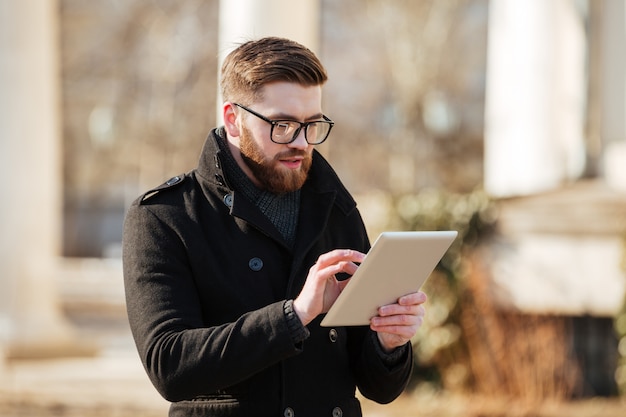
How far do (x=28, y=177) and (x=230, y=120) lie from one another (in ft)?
29.1

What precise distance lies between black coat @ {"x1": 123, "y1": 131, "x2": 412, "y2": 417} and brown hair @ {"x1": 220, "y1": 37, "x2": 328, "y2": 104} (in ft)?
0.60

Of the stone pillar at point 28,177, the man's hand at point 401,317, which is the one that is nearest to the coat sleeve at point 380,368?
the man's hand at point 401,317

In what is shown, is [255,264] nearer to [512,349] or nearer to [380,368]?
[380,368]

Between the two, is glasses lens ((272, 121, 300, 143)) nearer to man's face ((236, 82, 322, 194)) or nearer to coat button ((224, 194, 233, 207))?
man's face ((236, 82, 322, 194))

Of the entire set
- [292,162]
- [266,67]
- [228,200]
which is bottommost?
[228,200]

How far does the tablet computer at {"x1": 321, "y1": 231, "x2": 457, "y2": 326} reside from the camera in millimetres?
2721

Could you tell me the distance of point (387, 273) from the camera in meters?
→ 2.81

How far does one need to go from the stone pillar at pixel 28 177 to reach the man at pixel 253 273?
8.73 metres

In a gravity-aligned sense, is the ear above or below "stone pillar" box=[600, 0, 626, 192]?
below

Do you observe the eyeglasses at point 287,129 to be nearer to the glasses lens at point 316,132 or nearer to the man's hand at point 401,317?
the glasses lens at point 316,132

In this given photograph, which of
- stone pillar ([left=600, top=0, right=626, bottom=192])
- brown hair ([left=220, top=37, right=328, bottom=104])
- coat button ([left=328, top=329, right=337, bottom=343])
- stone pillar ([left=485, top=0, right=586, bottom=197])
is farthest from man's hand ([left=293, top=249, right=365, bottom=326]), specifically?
stone pillar ([left=600, top=0, right=626, bottom=192])

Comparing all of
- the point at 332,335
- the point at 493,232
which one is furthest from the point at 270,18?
the point at 332,335

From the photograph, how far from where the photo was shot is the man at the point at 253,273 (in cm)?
281

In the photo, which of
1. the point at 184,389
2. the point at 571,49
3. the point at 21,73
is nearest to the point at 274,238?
the point at 184,389
